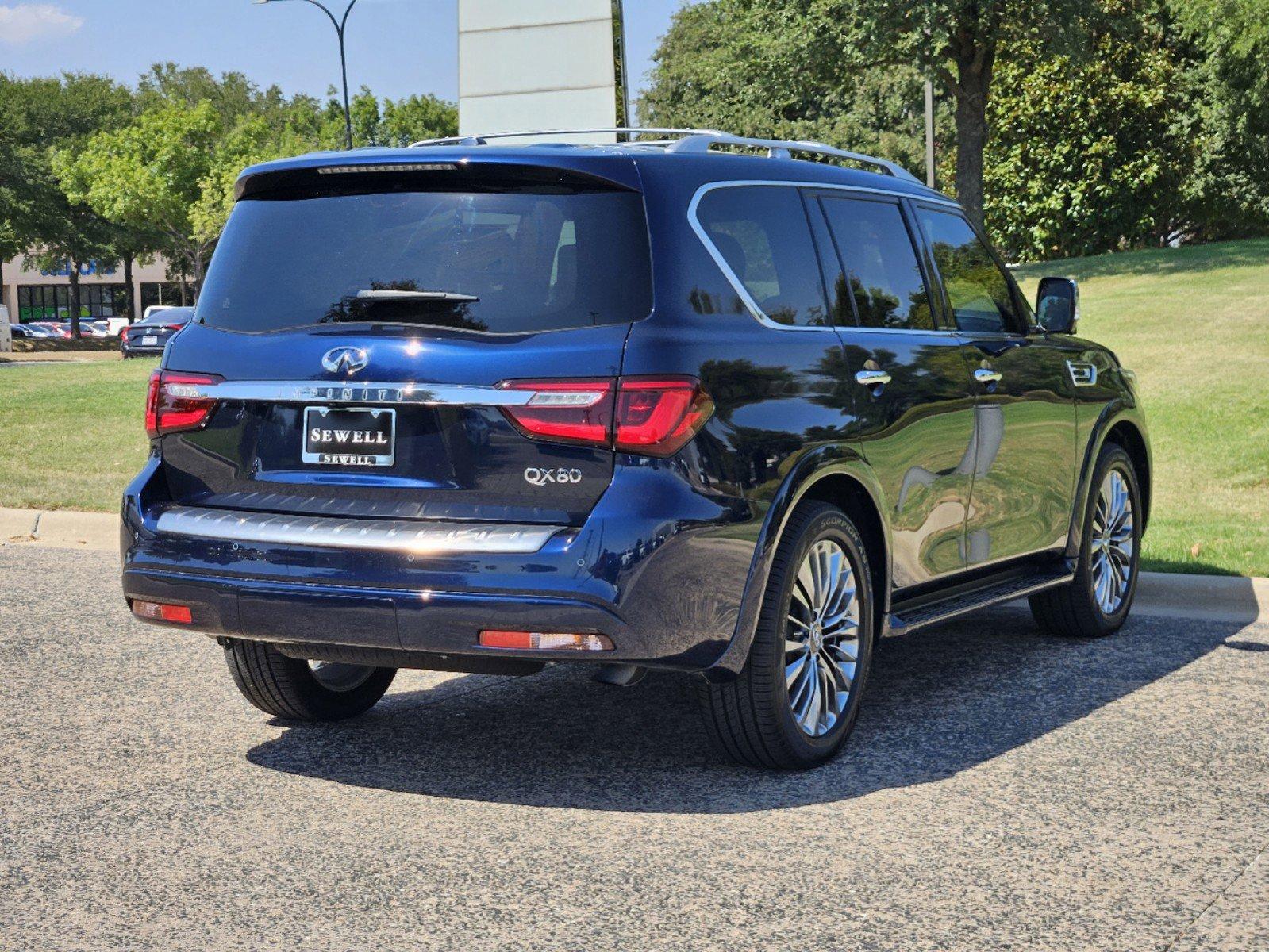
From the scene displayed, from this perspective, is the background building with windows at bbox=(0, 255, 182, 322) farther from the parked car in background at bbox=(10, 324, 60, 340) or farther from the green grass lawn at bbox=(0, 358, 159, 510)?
the green grass lawn at bbox=(0, 358, 159, 510)

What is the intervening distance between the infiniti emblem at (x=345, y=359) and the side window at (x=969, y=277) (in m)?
2.63

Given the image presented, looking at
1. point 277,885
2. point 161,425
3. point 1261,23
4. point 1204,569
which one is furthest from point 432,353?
point 1261,23

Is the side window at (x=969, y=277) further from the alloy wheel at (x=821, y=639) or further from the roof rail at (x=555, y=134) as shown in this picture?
the alloy wheel at (x=821, y=639)

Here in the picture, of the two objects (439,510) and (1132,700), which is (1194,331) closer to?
(1132,700)

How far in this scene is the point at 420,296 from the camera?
4.73 metres

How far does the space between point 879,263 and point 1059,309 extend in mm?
1549

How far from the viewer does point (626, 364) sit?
4477 mm

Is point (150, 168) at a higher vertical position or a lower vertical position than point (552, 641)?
higher

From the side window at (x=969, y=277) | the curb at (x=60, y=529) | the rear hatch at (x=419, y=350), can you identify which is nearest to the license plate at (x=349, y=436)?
the rear hatch at (x=419, y=350)

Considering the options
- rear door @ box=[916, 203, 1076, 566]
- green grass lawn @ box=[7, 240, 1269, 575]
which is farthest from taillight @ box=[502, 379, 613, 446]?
green grass lawn @ box=[7, 240, 1269, 575]

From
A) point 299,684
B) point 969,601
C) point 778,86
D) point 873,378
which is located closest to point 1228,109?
point 778,86

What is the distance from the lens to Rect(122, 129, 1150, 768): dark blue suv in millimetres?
4477

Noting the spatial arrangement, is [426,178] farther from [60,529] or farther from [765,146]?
[60,529]

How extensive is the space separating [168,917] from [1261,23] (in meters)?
32.7
